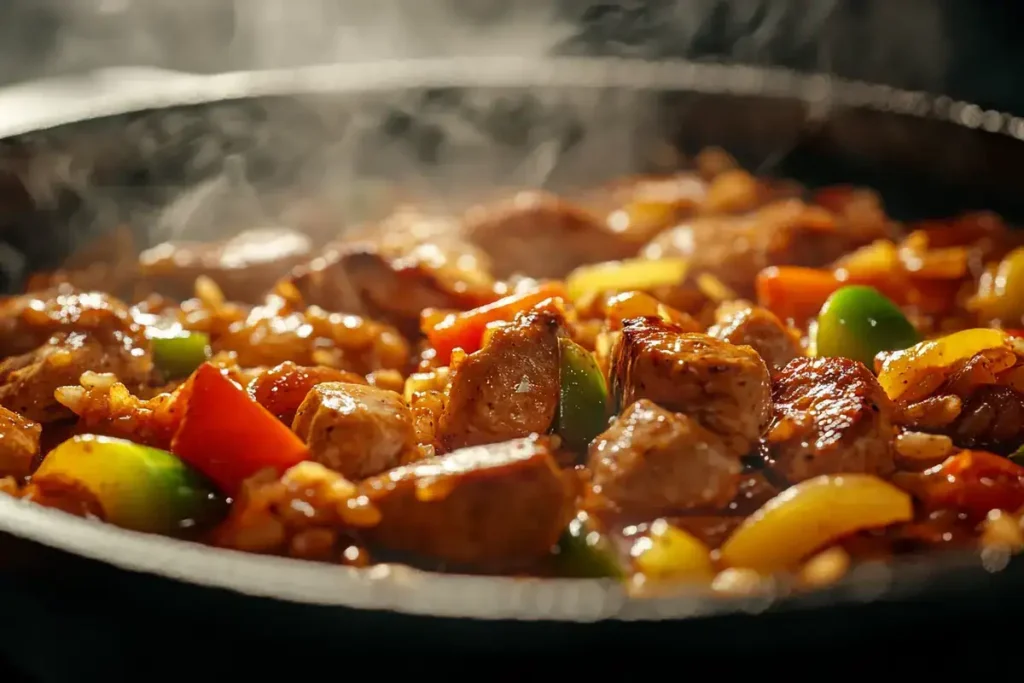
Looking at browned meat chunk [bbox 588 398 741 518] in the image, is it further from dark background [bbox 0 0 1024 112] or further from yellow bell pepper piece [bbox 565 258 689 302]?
dark background [bbox 0 0 1024 112]

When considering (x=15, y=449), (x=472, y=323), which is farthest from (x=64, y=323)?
(x=472, y=323)

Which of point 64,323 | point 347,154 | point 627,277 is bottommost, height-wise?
point 64,323

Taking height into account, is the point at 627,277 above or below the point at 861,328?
above

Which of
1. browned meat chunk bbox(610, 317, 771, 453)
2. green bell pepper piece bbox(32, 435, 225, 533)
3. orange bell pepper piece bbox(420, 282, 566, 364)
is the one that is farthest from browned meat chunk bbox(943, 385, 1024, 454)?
green bell pepper piece bbox(32, 435, 225, 533)

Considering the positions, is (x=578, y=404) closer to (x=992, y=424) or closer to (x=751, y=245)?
(x=992, y=424)

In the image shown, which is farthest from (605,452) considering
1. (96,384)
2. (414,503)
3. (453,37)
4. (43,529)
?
(453,37)

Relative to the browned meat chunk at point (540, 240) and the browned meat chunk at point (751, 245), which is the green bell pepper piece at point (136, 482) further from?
the browned meat chunk at point (751, 245)

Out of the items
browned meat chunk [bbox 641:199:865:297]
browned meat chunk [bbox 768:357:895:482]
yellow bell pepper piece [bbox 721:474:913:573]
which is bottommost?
Answer: yellow bell pepper piece [bbox 721:474:913:573]
